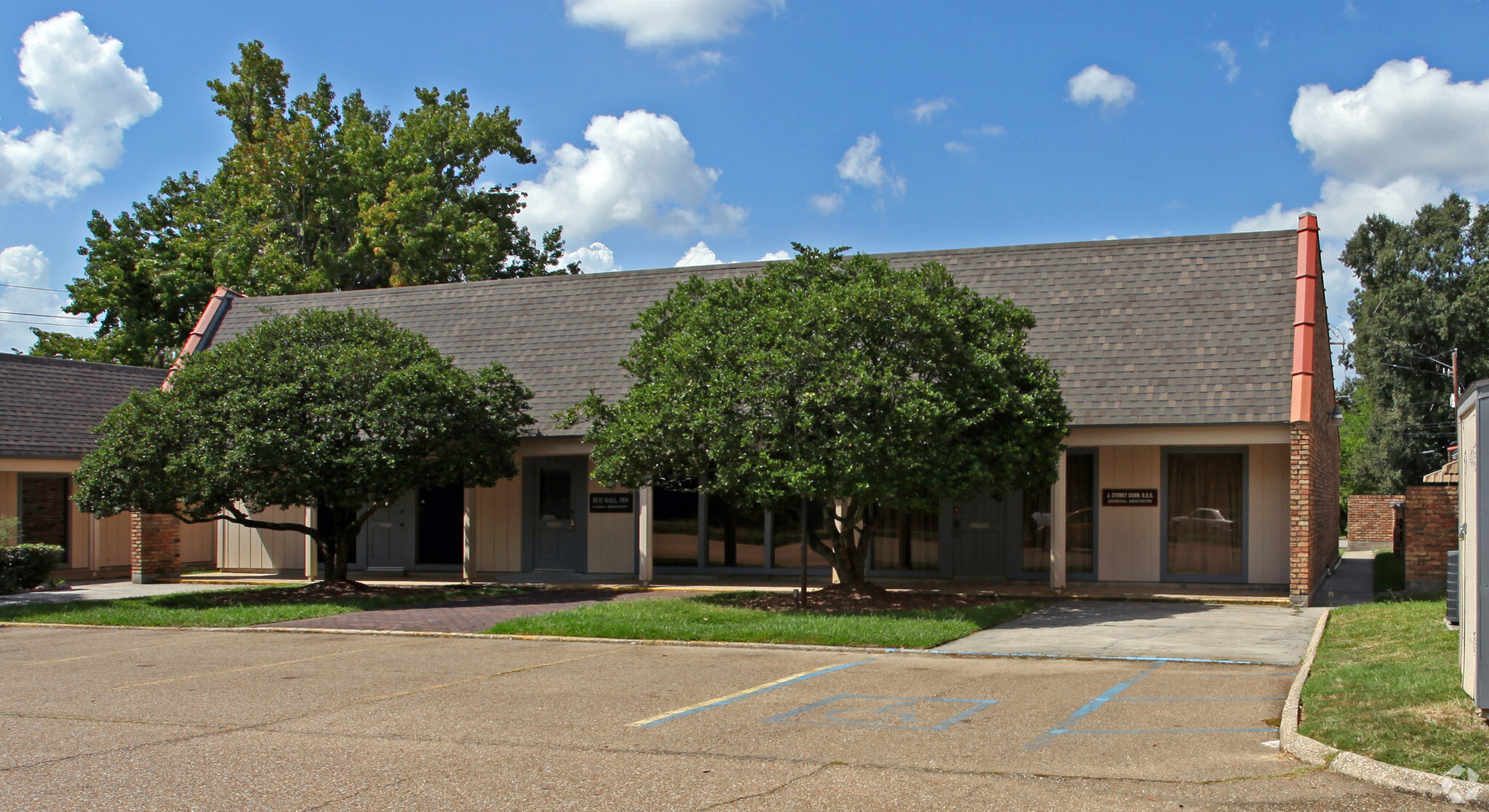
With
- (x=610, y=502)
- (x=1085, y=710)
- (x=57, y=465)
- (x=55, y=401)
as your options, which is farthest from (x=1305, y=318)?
(x=55, y=401)

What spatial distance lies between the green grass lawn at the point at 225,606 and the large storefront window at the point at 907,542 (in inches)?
244

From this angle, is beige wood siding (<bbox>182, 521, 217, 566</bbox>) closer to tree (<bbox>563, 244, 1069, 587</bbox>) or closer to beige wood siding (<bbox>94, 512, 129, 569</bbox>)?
beige wood siding (<bbox>94, 512, 129, 569</bbox>)

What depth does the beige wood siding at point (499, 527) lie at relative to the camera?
71.4 ft

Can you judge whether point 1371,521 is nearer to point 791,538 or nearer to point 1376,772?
point 791,538

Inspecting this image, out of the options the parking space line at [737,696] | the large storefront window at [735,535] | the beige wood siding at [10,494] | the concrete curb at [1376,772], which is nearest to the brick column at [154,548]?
the beige wood siding at [10,494]

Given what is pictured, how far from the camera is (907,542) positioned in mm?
20062

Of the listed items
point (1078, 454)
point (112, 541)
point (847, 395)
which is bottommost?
point (112, 541)

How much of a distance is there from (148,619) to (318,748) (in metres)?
9.69

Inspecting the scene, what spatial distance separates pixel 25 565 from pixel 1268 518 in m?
20.5

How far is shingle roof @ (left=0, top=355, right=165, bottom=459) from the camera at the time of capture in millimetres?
22656

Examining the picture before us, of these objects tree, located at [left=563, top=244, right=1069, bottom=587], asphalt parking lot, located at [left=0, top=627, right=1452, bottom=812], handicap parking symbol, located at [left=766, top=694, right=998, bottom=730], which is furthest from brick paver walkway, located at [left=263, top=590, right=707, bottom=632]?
handicap parking symbol, located at [left=766, top=694, right=998, bottom=730]

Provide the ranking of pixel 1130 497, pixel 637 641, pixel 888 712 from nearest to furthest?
pixel 888 712, pixel 637 641, pixel 1130 497

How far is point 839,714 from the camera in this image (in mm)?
8758

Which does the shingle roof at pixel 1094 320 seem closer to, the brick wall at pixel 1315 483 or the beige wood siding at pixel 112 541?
the brick wall at pixel 1315 483
